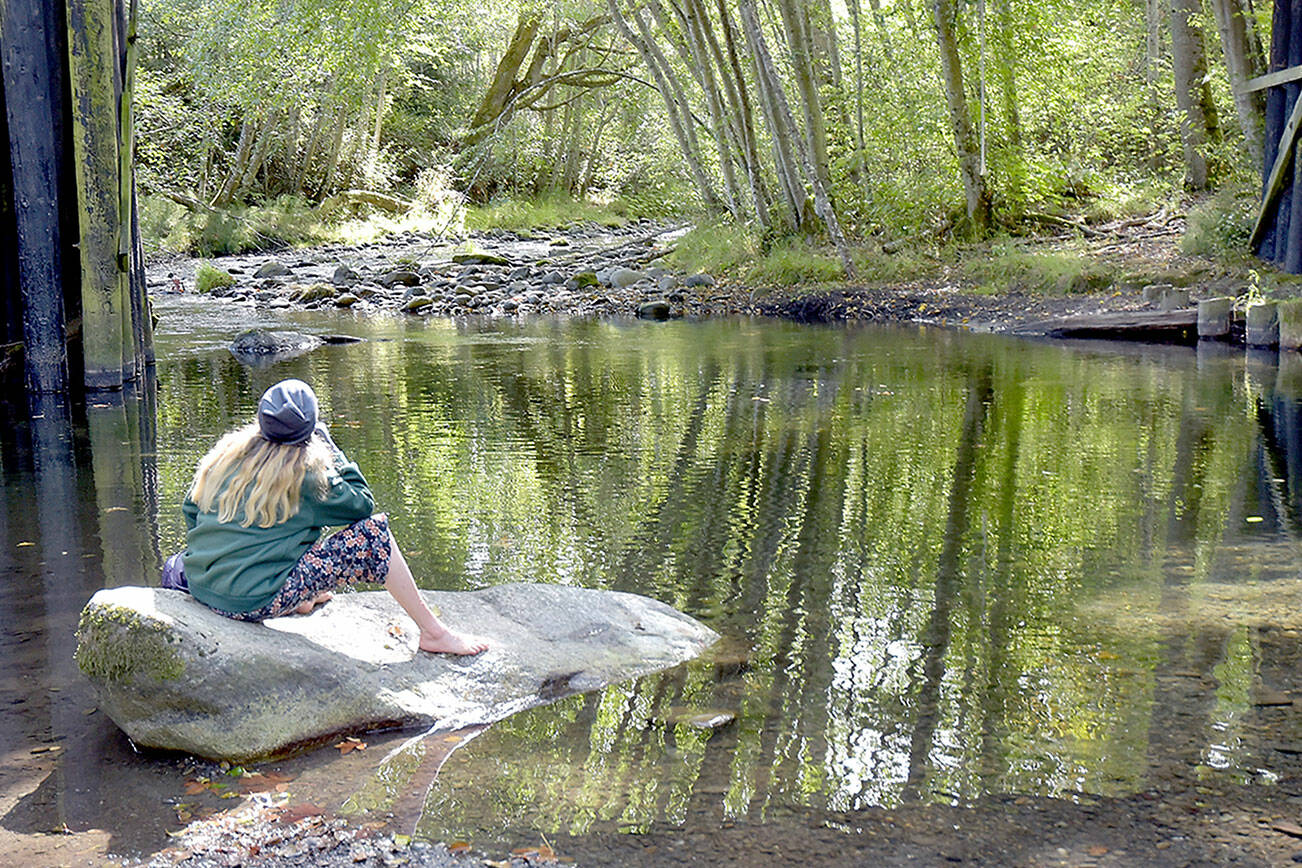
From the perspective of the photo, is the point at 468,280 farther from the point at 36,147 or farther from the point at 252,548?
the point at 252,548

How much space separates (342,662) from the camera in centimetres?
441

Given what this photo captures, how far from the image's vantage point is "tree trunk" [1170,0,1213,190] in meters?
18.3

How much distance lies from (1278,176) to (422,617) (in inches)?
514

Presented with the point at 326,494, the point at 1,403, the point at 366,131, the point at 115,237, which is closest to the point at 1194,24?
the point at 115,237

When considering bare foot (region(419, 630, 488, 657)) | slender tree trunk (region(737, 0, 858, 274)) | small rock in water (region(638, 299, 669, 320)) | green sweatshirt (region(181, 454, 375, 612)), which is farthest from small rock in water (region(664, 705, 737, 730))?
small rock in water (region(638, 299, 669, 320))

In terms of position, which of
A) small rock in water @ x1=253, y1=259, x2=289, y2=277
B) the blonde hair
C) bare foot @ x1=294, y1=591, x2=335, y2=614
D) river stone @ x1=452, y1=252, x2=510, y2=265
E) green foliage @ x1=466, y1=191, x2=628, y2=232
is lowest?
bare foot @ x1=294, y1=591, x2=335, y2=614

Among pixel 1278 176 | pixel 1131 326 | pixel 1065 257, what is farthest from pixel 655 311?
pixel 1278 176

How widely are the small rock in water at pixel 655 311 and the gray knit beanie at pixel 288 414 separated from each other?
1569 cm

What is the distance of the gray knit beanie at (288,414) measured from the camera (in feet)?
14.3

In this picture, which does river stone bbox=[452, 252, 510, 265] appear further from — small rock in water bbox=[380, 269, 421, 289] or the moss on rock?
the moss on rock

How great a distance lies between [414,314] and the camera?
875 inches

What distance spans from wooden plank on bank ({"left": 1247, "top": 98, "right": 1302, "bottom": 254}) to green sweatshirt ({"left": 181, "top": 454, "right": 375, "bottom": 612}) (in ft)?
41.8

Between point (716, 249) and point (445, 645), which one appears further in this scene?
point (716, 249)

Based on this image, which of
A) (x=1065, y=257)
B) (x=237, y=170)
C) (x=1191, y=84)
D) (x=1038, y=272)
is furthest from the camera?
(x=237, y=170)
